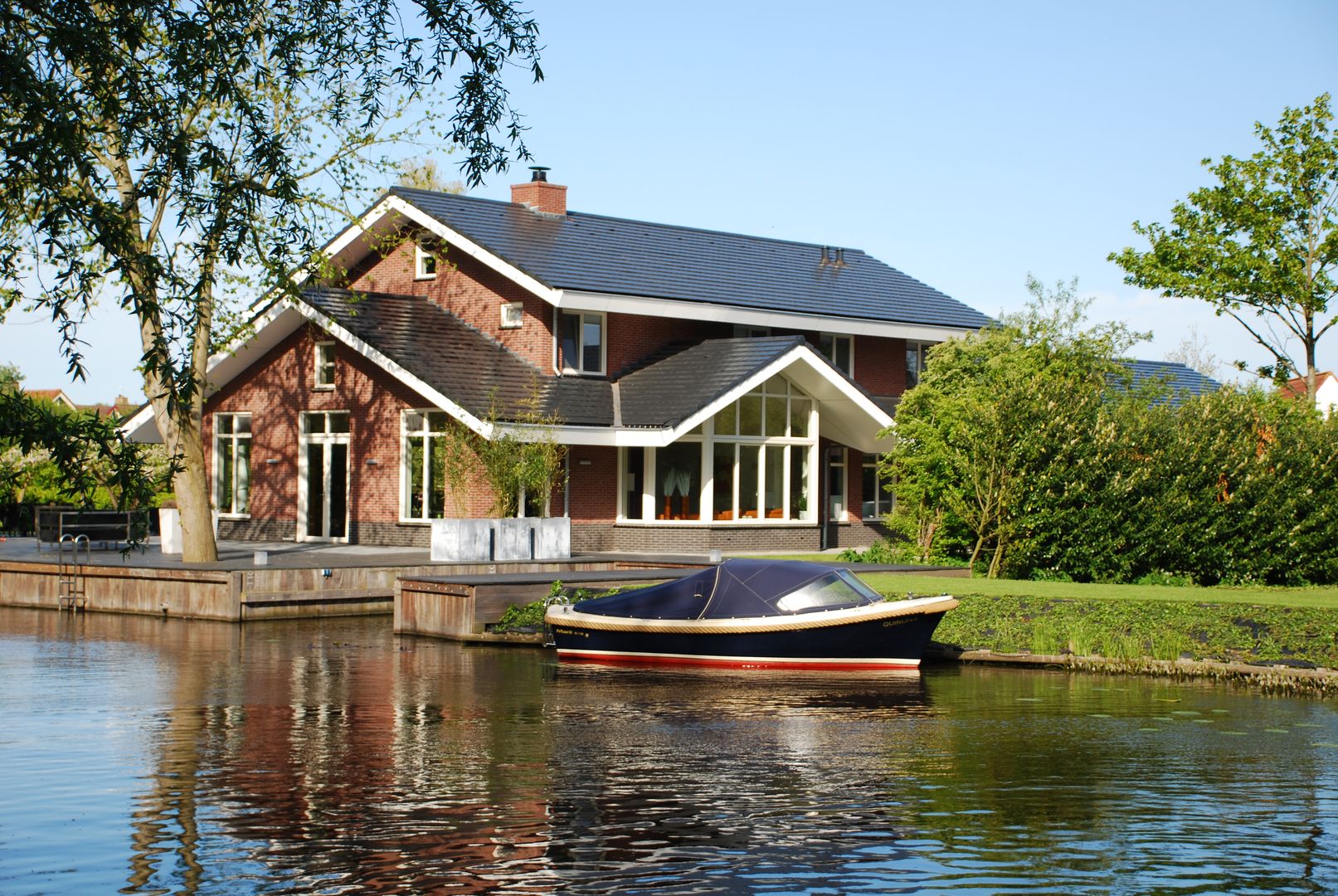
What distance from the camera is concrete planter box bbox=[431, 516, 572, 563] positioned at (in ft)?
94.2

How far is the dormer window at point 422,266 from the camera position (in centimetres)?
3762

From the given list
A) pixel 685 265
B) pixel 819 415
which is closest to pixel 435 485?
pixel 685 265

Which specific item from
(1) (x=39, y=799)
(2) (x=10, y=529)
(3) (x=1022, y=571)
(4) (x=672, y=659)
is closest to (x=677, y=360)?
(3) (x=1022, y=571)

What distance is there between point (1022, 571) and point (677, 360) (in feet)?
33.9

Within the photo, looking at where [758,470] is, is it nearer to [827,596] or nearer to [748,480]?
[748,480]

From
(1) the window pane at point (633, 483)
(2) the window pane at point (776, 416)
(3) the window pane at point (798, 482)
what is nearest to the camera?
(1) the window pane at point (633, 483)

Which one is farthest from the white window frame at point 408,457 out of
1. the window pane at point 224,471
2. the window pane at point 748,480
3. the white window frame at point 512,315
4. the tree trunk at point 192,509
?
the window pane at point 748,480

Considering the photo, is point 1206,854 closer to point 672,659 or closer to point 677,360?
point 672,659

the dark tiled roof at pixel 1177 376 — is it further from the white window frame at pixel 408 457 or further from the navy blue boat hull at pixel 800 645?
the navy blue boat hull at pixel 800 645

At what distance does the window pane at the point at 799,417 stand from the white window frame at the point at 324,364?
10.5 metres

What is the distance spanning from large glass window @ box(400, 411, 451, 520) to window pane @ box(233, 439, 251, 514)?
5.70 meters

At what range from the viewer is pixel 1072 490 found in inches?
1082

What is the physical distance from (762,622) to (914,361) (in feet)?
73.9

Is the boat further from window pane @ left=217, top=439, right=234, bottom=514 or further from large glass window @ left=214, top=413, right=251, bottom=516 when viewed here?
window pane @ left=217, top=439, right=234, bottom=514
